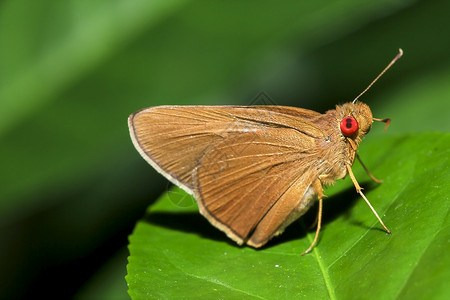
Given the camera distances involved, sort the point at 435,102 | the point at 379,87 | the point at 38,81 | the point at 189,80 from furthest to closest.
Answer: the point at 379,87
the point at 435,102
the point at 189,80
the point at 38,81

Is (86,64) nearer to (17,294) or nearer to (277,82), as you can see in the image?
(17,294)

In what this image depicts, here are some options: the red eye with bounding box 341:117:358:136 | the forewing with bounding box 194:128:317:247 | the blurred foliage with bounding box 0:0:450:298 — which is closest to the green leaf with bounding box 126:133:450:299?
the forewing with bounding box 194:128:317:247

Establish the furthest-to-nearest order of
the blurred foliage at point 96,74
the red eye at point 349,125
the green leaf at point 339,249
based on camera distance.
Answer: the blurred foliage at point 96,74, the red eye at point 349,125, the green leaf at point 339,249

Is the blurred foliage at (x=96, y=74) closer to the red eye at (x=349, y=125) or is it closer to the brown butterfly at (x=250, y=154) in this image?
the brown butterfly at (x=250, y=154)

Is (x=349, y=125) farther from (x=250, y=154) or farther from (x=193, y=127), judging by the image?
(x=193, y=127)

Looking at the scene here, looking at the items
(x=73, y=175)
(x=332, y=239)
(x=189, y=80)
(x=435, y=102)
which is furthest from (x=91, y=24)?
(x=435, y=102)

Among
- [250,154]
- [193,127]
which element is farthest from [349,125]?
[193,127]

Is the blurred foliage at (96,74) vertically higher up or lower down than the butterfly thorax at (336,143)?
higher up

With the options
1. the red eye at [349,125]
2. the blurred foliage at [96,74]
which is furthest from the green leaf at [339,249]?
the blurred foliage at [96,74]
